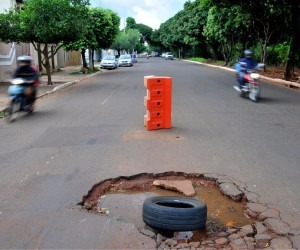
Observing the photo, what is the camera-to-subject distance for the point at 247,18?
3014cm

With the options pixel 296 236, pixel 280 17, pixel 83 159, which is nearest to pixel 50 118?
pixel 83 159

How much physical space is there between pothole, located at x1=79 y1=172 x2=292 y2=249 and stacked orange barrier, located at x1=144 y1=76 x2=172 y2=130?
3.00 meters

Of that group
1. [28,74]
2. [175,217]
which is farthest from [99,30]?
[175,217]

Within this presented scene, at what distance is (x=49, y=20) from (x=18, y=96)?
8.53 m

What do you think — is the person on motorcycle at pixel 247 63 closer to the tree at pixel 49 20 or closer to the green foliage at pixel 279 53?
the tree at pixel 49 20

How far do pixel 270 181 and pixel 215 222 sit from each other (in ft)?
5.25

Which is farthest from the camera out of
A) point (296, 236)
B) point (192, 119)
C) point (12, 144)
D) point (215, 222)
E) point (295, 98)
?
point (295, 98)

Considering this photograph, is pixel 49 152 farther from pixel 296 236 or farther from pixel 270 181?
pixel 296 236

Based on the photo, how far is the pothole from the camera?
399 centimetres

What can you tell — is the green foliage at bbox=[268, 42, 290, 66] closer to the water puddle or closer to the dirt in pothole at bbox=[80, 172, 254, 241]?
the dirt in pothole at bbox=[80, 172, 254, 241]

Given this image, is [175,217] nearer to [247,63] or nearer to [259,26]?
[247,63]

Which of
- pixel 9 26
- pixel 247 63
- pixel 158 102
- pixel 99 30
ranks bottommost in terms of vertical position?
pixel 158 102

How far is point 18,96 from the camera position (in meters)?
11.1

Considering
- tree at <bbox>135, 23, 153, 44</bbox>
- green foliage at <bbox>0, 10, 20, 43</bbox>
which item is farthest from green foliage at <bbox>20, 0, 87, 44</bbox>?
tree at <bbox>135, 23, 153, 44</bbox>
